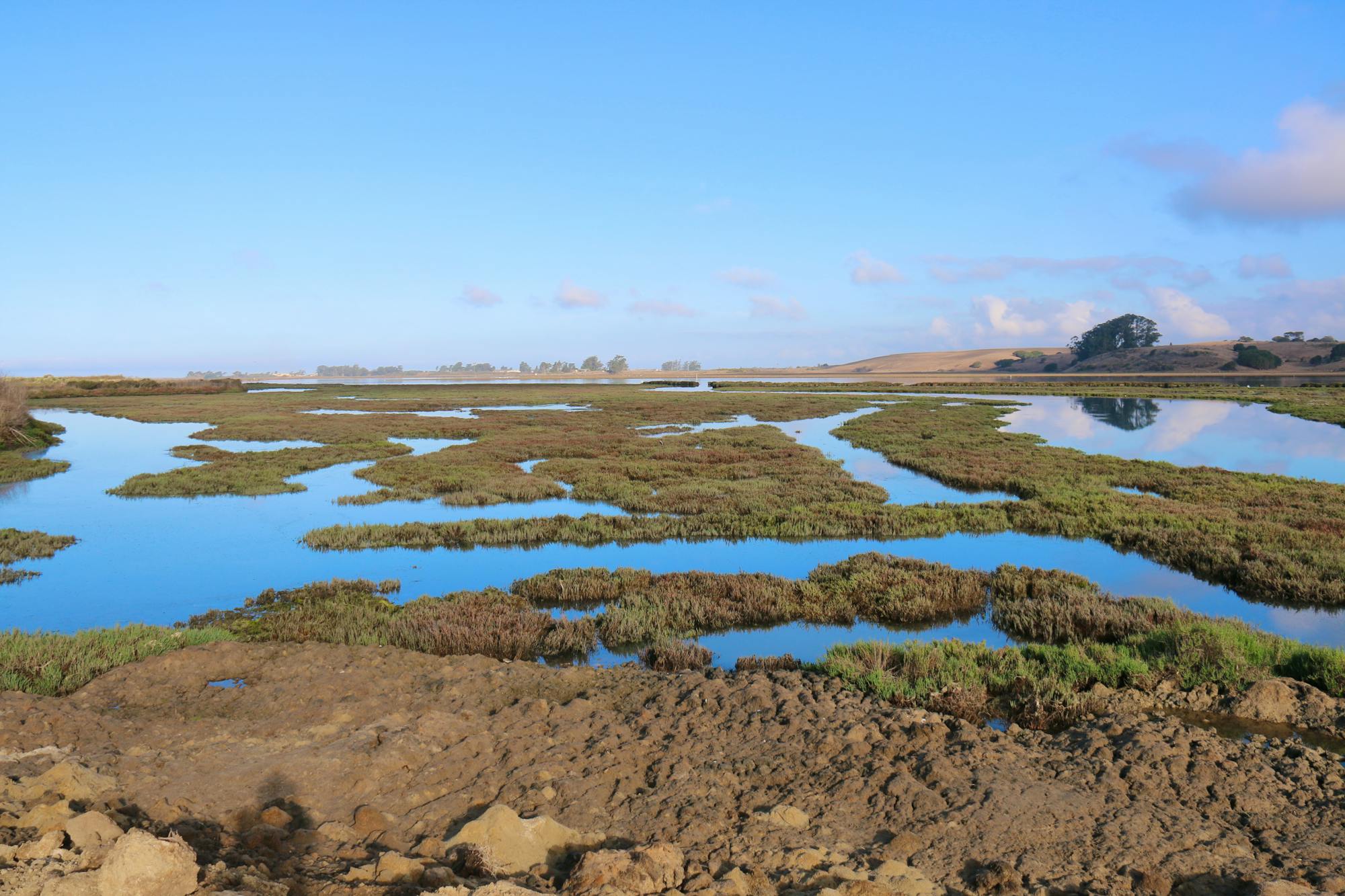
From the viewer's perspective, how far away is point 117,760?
6.27 meters

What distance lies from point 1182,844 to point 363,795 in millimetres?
6183

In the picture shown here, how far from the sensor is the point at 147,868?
161 inches

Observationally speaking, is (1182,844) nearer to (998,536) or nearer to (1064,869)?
(1064,869)

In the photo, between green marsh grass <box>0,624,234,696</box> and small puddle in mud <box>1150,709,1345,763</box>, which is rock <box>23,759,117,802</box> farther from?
small puddle in mud <box>1150,709,1345,763</box>

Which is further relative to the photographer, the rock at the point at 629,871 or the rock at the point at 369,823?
the rock at the point at 369,823

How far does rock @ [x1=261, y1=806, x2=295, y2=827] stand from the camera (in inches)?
214

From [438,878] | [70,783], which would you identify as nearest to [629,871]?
[438,878]

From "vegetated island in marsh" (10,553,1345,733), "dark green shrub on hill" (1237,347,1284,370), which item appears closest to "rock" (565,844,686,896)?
"vegetated island in marsh" (10,553,1345,733)

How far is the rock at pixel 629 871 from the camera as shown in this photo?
461 cm

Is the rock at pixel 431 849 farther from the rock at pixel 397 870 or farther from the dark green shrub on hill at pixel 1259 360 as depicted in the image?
the dark green shrub on hill at pixel 1259 360

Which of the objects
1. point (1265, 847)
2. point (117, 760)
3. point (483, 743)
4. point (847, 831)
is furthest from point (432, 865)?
point (1265, 847)

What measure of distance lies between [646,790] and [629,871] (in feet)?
4.75

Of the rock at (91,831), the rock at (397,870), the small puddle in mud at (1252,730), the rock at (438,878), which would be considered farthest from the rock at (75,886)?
the small puddle in mud at (1252,730)

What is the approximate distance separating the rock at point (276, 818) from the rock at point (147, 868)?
1199mm
